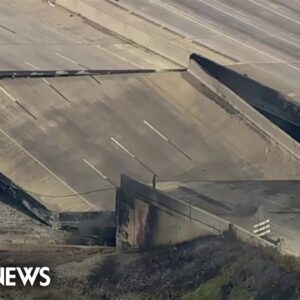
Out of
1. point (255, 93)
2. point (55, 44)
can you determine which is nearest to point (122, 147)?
point (255, 93)

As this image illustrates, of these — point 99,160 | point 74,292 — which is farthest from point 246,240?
point 99,160

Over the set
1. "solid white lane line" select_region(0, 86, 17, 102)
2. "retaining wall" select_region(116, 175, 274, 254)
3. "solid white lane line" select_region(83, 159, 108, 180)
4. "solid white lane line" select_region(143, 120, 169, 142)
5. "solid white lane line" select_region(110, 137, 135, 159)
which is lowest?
"retaining wall" select_region(116, 175, 274, 254)

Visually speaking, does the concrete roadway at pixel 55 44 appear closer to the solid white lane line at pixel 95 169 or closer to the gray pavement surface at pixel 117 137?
the gray pavement surface at pixel 117 137

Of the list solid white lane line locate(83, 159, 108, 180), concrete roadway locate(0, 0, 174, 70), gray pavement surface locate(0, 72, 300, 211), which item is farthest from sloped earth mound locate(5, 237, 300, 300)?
concrete roadway locate(0, 0, 174, 70)

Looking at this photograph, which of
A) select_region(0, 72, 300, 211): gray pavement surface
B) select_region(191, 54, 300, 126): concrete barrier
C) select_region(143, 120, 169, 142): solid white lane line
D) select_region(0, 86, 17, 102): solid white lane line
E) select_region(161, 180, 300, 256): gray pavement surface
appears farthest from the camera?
select_region(191, 54, 300, 126): concrete barrier

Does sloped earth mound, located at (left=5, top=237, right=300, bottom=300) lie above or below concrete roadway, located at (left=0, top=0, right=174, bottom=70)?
below

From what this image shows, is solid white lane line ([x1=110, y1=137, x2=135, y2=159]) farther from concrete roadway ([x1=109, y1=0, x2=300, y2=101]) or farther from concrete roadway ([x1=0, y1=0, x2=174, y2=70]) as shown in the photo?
concrete roadway ([x1=109, y1=0, x2=300, y2=101])
